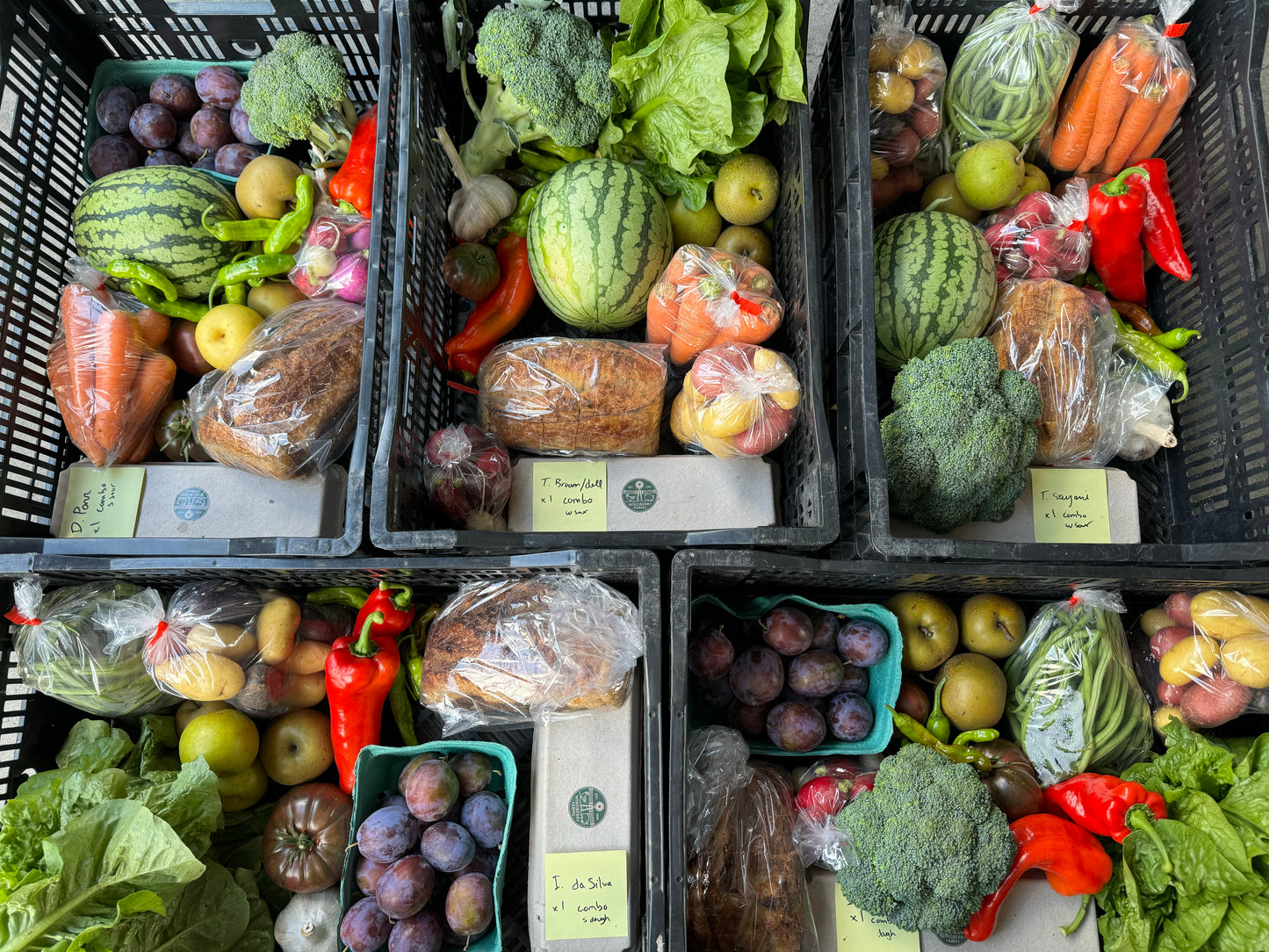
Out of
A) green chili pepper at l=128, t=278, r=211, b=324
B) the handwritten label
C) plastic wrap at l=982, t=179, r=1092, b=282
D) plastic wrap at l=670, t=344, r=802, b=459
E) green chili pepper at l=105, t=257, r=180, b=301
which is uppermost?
plastic wrap at l=982, t=179, r=1092, b=282

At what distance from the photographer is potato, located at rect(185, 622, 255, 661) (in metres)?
1.22

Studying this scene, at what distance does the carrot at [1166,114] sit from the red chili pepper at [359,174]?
5.32 ft

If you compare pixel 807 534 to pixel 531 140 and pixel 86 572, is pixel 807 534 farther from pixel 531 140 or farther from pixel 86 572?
pixel 86 572

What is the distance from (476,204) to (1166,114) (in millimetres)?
1461

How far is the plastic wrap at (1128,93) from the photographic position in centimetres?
146

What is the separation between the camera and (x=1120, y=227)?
1496 millimetres

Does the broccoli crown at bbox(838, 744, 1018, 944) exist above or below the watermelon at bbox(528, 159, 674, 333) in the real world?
below

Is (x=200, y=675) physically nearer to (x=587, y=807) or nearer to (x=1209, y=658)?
(x=587, y=807)

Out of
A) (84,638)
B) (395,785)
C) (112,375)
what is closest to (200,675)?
(84,638)

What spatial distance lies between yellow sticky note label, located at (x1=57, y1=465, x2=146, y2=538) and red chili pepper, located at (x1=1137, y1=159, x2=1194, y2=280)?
6.87 feet

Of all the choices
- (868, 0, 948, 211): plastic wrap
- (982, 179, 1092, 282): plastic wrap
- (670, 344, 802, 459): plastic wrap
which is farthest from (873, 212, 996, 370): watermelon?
(670, 344, 802, 459): plastic wrap

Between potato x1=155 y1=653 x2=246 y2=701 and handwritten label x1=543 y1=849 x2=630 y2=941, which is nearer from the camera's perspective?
handwritten label x1=543 y1=849 x2=630 y2=941

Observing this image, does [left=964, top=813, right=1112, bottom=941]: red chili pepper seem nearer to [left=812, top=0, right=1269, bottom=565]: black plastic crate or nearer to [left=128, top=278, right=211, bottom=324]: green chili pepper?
[left=812, top=0, right=1269, bottom=565]: black plastic crate

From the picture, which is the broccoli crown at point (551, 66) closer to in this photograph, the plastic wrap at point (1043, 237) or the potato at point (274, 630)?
the plastic wrap at point (1043, 237)
